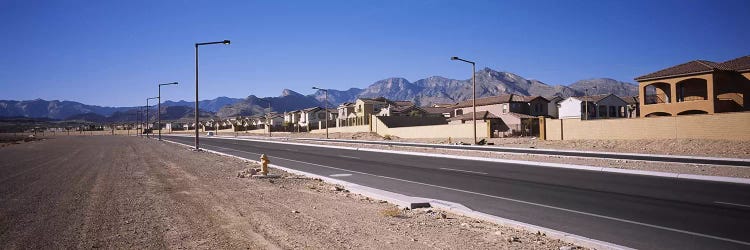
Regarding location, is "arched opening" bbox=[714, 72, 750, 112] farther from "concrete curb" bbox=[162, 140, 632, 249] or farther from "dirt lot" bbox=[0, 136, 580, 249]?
"dirt lot" bbox=[0, 136, 580, 249]

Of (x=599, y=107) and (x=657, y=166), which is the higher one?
(x=599, y=107)

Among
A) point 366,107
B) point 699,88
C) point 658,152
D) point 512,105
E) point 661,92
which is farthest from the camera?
point 366,107

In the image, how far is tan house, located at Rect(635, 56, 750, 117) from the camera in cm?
4150

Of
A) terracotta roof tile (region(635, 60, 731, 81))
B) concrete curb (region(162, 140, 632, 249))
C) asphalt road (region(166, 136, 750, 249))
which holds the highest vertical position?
terracotta roof tile (region(635, 60, 731, 81))

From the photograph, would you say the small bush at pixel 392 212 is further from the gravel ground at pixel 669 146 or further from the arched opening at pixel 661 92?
the arched opening at pixel 661 92

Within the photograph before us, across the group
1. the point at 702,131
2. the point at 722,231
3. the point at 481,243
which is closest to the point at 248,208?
the point at 481,243

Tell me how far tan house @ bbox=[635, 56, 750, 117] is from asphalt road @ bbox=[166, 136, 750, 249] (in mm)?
31916

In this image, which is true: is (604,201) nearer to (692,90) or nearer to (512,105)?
(692,90)

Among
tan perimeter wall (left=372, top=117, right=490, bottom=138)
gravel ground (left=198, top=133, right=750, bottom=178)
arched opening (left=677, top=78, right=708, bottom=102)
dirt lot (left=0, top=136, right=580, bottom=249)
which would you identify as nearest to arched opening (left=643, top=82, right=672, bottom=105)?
arched opening (left=677, top=78, right=708, bottom=102)

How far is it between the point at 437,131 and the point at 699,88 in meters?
27.0

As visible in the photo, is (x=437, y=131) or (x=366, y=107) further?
(x=366, y=107)

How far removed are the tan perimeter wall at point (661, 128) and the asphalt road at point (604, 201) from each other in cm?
1781

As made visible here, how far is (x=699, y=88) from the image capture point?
4403cm

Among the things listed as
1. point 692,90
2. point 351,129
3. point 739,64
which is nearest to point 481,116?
point 351,129
